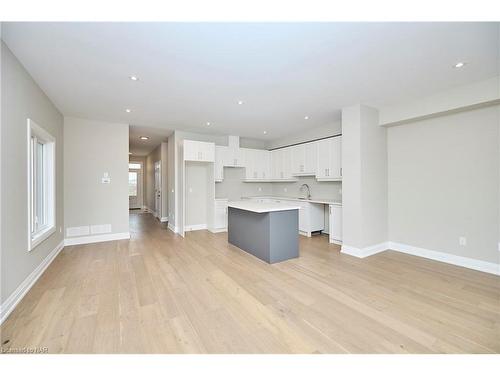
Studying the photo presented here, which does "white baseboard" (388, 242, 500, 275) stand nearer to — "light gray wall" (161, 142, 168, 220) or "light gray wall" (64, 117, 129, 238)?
"light gray wall" (64, 117, 129, 238)

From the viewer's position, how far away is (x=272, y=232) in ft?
11.9

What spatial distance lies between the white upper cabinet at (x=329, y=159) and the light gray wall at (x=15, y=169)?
5.03 m

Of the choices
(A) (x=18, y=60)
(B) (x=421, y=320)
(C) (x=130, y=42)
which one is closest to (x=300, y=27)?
(C) (x=130, y=42)

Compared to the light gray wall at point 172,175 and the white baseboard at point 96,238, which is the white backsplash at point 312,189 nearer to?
the light gray wall at point 172,175

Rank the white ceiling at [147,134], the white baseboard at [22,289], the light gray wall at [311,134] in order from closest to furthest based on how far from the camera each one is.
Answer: the white baseboard at [22,289]
the light gray wall at [311,134]
the white ceiling at [147,134]

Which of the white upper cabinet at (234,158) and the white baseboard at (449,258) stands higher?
the white upper cabinet at (234,158)

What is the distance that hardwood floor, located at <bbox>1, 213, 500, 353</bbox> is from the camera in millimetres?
1760

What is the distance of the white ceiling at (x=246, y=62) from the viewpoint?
199 centimetres

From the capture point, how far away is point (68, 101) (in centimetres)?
368

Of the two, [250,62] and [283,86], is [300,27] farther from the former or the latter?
[283,86]

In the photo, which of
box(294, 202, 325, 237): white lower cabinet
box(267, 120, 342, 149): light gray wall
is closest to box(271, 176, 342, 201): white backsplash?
box(294, 202, 325, 237): white lower cabinet

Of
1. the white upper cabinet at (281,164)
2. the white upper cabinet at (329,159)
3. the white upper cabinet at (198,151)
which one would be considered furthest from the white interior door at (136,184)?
the white upper cabinet at (329,159)

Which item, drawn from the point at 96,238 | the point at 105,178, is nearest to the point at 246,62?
the point at 105,178

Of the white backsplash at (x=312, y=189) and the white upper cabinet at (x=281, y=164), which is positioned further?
the white upper cabinet at (x=281, y=164)
